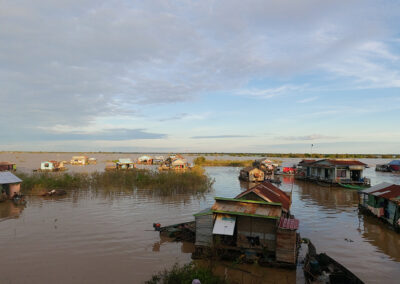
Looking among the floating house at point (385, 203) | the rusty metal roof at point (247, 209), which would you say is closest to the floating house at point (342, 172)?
the floating house at point (385, 203)

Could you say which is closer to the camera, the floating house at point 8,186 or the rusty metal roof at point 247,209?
the rusty metal roof at point 247,209

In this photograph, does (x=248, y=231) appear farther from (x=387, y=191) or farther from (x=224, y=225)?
(x=387, y=191)

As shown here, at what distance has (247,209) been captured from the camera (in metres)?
13.5

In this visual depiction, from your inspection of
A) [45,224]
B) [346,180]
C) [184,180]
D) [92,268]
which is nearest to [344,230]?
[92,268]

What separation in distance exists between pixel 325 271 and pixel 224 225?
4.51 metres

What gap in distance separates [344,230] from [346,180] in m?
25.0

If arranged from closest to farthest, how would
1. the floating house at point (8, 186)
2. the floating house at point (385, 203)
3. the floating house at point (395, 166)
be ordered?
the floating house at point (385, 203) → the floating house at point (8, 186) → the floating house at point (395, 166)

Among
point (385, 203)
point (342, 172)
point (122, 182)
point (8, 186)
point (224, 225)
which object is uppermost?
point (342, 172)

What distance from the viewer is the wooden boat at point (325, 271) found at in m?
10.5

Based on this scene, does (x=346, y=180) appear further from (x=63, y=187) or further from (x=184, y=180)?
(x=63, y=187)

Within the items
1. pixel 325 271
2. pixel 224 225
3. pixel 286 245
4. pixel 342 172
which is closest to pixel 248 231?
pixel 224 225

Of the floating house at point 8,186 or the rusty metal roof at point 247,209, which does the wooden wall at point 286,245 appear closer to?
the rusty metal roof at point 247,209

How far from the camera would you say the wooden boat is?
34.5 feet

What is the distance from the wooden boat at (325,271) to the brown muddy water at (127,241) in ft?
2.20
